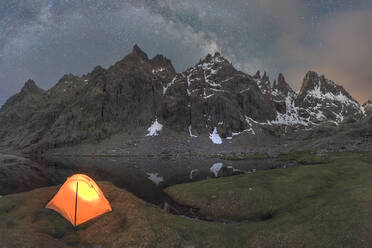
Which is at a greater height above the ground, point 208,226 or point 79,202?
point 79,202

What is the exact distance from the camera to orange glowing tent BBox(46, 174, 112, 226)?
18203mm

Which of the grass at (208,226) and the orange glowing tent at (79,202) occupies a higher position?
the orange glowing tent at (79,202)

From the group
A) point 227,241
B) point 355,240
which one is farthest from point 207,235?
point 355,240

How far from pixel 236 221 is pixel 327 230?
383 inches

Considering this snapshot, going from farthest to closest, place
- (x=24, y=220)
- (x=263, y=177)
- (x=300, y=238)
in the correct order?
(x=263, y=177) < (x=24, y=220) < (x=300, y=238)

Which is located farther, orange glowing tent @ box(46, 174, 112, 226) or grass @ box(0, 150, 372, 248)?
orange glowing tent @ box(46, 174, 112, 226)

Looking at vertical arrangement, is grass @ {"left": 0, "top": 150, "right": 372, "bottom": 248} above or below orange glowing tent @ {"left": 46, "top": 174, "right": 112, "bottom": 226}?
below

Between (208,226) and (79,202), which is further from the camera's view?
(208,226)

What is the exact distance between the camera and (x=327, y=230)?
15320mm

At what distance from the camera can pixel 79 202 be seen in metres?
18.7

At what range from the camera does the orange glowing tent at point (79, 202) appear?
18.2m

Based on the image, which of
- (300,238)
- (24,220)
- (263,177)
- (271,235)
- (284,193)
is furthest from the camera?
(263,177)

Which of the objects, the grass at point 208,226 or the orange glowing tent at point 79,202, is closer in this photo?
the grass at point 208,226

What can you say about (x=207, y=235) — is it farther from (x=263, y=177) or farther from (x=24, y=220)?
(x=263, y=177)
